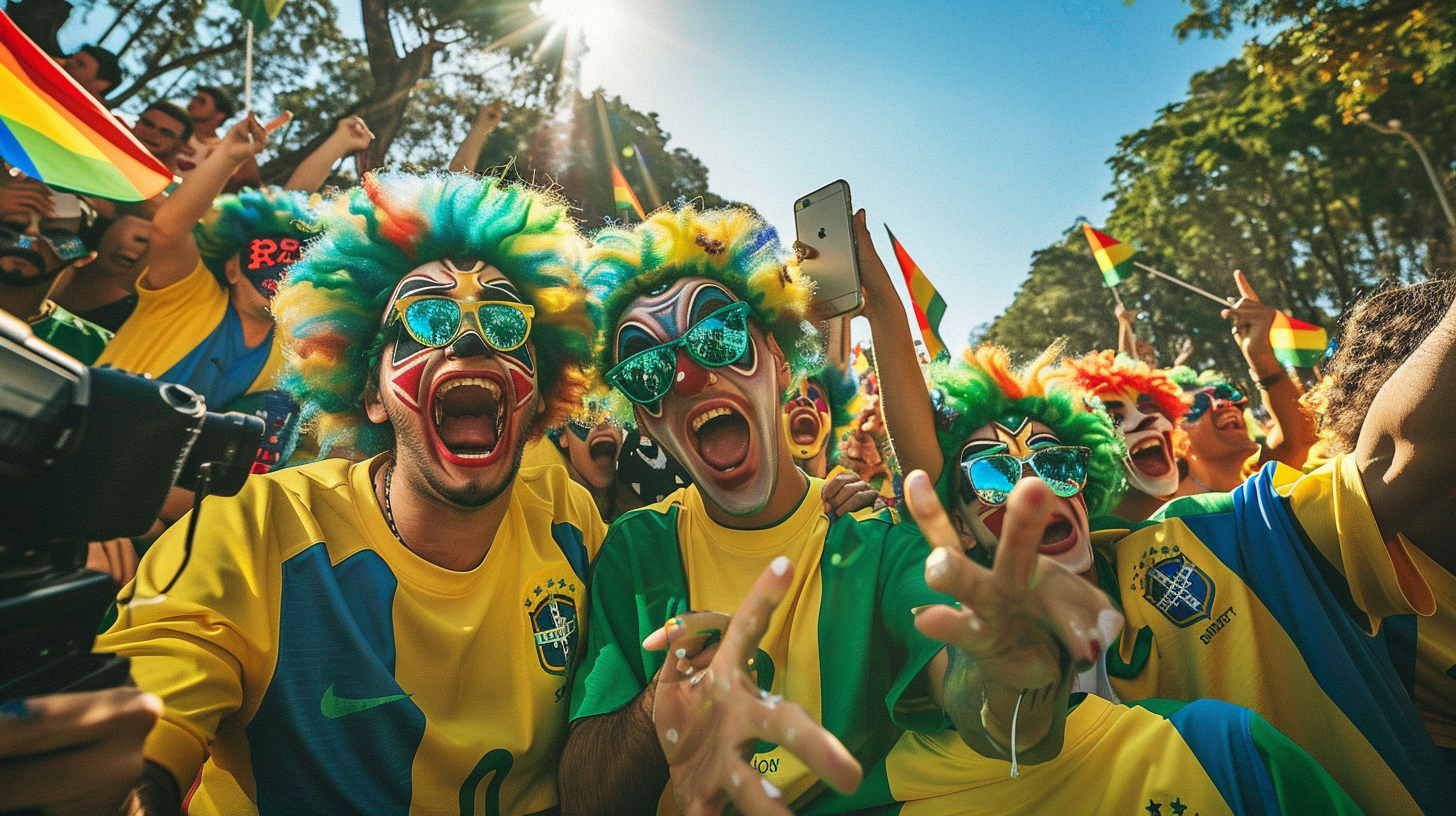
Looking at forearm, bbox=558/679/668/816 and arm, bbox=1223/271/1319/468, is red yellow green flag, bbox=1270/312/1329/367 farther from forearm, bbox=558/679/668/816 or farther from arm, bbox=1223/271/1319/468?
forearm, bbox=558/679/668/816

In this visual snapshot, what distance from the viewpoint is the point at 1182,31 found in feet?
41.8

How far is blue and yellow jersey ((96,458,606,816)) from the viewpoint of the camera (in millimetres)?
1969

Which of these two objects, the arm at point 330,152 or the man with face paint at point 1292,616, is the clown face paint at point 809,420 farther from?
the arm at point 330,152

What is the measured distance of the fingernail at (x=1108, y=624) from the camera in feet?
4.23

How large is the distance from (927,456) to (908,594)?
823 mm

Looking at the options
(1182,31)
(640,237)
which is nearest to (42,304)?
(640,237)

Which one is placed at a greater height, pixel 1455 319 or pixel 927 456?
pixel 1455 319

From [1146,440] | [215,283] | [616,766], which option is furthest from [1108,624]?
[215,283]

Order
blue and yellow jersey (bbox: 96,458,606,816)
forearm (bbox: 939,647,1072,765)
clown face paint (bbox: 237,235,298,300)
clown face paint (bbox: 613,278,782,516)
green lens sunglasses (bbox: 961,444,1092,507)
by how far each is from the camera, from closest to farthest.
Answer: forearm (bbox: 939,647,1072,765)
blue and yellow jersey (bbox: 96,458,606,816)
clown face paint (bbox: 613,278,782,516)
green lens sunglasses (bbox: 961,444,1092,507)
clown face paint (bbox: 237,235,298,300)

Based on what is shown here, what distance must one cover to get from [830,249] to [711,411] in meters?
0.87

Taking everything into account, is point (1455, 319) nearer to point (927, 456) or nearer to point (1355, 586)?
point (1355, 586)

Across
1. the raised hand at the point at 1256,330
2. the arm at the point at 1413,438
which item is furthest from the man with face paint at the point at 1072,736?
the raised hand at the point at 1256,330

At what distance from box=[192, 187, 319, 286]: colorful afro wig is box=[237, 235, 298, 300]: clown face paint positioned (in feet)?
0.11

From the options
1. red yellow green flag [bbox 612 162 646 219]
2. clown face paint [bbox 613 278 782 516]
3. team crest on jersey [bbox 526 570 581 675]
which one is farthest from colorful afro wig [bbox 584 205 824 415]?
red yellow green flag [bbox 612 162 646 219]
